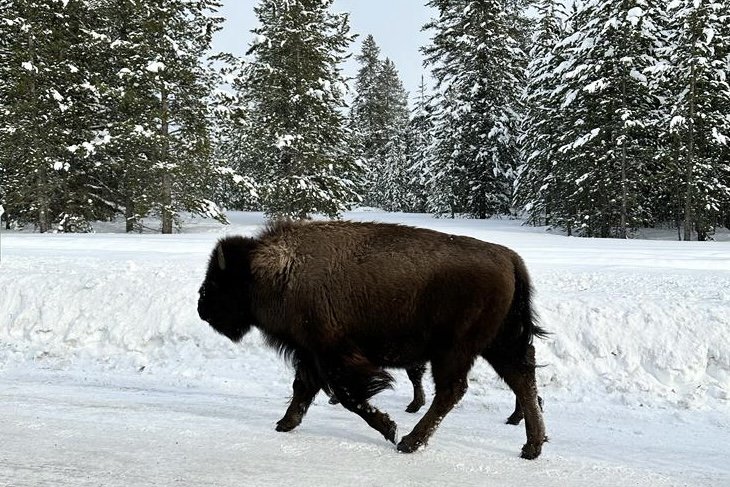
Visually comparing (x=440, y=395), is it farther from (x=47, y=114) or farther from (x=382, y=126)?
(x=382, y=126)

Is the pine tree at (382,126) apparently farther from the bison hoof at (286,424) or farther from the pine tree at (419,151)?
the bison hoof at (286,424)

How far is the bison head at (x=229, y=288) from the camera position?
453 cm

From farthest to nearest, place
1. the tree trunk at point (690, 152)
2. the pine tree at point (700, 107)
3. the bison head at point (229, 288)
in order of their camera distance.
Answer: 1. the tree trunk at point (690, 152)
2. the pine tree at point (700, 107)
3. the bison head at point (229, 288)

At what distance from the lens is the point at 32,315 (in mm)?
7945

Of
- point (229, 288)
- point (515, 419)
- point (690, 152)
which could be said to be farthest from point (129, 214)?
point (515, 419)

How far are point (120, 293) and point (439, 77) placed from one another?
31.9m

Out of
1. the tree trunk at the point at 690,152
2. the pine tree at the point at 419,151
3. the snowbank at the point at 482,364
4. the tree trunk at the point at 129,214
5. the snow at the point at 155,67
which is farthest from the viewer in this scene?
the pine tree at the point at 419,151

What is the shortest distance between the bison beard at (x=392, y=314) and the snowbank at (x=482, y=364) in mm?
1862

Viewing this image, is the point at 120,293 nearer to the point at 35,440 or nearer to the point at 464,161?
the point at 35,440

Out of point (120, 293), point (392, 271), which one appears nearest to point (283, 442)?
point (392, 271)

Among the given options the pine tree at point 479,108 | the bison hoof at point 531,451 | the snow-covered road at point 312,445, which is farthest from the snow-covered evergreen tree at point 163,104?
the bison hoof at point 531,451

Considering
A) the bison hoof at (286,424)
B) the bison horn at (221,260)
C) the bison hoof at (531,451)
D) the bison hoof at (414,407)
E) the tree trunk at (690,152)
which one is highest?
the tree trunk at (690,152)

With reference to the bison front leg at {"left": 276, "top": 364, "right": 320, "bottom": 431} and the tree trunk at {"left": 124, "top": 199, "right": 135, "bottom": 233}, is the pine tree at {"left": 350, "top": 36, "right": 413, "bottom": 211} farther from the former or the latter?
the bison front leg at {"left": 276, "top": 364, "right": 320, "bottom": 431}

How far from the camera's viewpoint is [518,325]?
166 inches
